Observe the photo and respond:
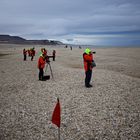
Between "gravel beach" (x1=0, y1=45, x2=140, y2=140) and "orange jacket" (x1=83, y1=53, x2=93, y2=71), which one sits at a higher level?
Result: "orange jacket" (x1=83, y1=53, x2=93, y2=71)

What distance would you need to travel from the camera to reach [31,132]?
7273mm

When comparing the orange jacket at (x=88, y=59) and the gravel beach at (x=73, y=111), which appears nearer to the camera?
the gravel beach at (x=73, y=111)

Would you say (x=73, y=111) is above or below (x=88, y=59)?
below

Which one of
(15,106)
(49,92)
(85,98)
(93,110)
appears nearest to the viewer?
(93,110)

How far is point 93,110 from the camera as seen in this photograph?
9219mm

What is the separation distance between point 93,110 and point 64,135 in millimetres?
2580

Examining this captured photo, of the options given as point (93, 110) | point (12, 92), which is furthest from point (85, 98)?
point (12, 92)

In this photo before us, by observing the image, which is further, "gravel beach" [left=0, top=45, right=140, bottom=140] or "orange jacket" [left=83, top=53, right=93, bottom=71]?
"orange jacket" [left=83, top=53, right=93, bottom=71]

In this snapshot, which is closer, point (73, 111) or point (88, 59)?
point (73, 111)

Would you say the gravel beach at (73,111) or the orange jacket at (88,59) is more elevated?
the orange jacket at (88,59)

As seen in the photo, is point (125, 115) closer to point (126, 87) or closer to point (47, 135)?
point (47, 135)

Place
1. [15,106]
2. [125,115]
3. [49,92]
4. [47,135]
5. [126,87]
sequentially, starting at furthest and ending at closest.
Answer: [126,87], [49,92], [15,106], [125,115], [47,135]

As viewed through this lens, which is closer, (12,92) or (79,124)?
(79,124)

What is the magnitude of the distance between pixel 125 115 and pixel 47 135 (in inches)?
145
